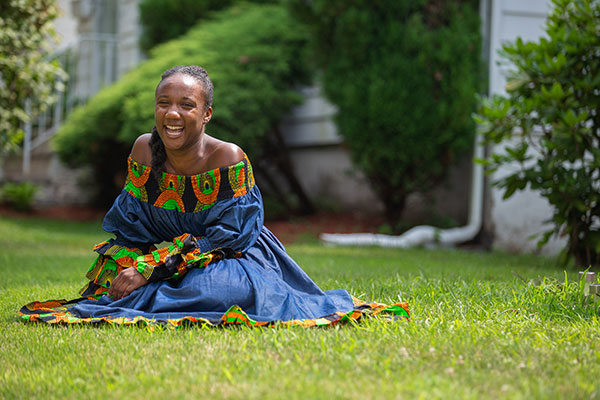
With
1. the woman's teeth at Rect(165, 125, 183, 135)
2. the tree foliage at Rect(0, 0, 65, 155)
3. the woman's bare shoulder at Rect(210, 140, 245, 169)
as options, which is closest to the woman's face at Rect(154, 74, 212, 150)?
the woman's teeth at Rect(165, 125, 183, 135)

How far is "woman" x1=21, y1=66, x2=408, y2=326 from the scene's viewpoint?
3.32 metres

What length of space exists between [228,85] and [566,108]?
5124 mm

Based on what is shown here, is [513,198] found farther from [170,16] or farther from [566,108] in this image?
[170,16]

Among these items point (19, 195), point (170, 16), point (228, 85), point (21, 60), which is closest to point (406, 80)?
point (228, 85)

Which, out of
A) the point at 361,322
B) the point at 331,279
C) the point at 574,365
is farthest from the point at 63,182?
the point at 574,365

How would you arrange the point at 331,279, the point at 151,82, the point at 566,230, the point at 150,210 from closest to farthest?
the point at 150,210
the point at 331,279
the point at 566,230
the point at 151,82

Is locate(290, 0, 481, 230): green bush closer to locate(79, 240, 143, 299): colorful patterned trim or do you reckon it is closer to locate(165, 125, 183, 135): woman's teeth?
locate(165, 125, 183, 135): woman's teeth

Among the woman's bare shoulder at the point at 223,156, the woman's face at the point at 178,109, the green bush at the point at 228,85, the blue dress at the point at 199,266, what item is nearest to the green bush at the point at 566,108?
the blue dress at the point at 199,266

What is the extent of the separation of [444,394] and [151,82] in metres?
8.29

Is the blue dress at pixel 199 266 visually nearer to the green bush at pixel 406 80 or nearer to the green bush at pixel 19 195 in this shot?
the green bush at pixel 406 80

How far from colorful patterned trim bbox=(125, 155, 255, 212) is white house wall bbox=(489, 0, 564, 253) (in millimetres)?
5108

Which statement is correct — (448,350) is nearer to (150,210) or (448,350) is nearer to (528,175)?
(150,210)

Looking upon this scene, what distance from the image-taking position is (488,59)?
26.6 ft

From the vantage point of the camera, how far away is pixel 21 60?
7.34m
